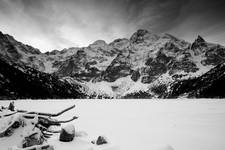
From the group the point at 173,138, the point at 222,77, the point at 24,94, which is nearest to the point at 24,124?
the point at 173,138

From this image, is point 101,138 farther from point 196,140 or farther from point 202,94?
point 202,94

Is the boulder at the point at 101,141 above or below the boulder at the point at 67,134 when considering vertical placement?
below

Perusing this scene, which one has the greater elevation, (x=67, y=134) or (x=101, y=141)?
(x=67, y=134)

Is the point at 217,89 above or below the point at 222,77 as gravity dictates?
below

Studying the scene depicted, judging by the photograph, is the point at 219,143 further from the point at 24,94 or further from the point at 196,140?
the point at 24,94

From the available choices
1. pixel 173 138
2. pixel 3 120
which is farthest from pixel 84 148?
pixel 173 138

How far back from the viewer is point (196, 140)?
244 inches

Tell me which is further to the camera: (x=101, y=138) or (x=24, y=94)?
(x=24, y=94)

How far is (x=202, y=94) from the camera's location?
132000 millimetres

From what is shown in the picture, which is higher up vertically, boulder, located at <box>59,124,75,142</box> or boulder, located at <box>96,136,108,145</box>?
boulder, located at <box>59,124,75,142</box>

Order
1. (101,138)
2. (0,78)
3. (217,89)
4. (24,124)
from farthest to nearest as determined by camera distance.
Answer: (217,89) → (0,78) → (101,138) → (24,124)

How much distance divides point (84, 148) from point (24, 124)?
1632 millimetres

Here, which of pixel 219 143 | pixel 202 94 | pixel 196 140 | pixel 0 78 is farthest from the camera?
pixel 202 94

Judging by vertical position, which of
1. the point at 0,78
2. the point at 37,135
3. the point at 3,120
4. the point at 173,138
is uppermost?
the point at 0,78
